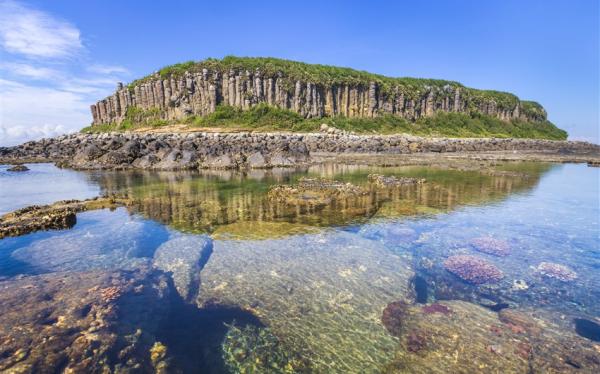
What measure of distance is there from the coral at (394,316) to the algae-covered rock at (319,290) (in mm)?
119

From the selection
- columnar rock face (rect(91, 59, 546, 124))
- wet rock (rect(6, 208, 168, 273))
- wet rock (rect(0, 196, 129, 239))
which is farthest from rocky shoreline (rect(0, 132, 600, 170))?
wet rock (rect(6, 208, 168, 273))

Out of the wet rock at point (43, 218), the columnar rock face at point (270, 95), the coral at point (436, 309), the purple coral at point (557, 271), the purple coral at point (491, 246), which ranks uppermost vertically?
the columnar rock face at point (270, 95)

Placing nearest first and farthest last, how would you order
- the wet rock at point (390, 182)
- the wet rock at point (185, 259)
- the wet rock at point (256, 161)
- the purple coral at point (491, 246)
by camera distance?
the wet rock at point (185, 259), the purple coral at point (491, 246), the wet rock at point (390, 182), the wet rock at point (256, 161)

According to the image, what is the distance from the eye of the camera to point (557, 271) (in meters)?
7.38

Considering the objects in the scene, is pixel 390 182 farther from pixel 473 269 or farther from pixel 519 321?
pixel 519 321

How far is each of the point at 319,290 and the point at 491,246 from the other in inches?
208

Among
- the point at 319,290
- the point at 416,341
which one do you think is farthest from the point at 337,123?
the point at 416,341

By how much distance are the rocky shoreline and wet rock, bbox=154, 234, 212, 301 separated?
2072 centimetres

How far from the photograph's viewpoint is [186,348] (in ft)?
16.5

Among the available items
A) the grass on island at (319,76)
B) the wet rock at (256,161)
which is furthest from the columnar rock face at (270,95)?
the wet rock at (256,161)

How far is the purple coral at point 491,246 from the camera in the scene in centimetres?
852

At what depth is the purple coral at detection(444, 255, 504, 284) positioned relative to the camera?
7151 millimetres

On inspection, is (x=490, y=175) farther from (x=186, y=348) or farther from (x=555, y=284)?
(x=186, y=348)

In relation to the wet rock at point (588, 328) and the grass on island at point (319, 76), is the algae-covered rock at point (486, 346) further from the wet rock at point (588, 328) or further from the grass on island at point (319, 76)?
the grass on island at point (319, 76)
